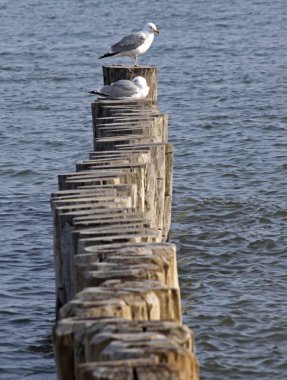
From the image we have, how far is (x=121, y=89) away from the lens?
1088cm

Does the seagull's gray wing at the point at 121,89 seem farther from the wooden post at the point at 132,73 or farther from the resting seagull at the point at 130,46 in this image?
the resting seagull at the point at 130,46

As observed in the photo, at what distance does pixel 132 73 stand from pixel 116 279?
7.09 meters

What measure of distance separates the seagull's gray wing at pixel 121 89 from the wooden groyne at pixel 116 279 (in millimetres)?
1877

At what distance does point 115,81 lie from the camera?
1195cm

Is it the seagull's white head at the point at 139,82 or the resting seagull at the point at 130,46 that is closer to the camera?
the seagull's white head at the point at 139,82

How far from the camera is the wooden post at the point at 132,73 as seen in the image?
11.9 metres

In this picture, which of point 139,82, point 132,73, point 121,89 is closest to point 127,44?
point 132,73

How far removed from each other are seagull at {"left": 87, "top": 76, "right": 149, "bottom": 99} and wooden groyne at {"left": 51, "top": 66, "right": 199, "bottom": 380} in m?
1.88

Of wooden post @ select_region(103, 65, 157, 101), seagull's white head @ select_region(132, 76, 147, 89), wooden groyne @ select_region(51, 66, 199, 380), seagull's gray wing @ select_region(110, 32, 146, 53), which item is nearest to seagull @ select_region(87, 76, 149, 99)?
seagull's white head @ select_region(132, 76, 147, 89)

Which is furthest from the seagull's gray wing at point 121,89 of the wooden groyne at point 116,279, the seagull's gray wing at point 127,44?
the seagull's gray wing at point 127,44

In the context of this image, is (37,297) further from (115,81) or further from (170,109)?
(170,109)

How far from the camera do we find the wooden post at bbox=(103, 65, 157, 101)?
38.9 ft

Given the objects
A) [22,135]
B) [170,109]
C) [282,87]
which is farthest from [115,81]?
[282,87]

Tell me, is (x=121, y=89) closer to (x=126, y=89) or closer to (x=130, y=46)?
(x=126, y=89)
